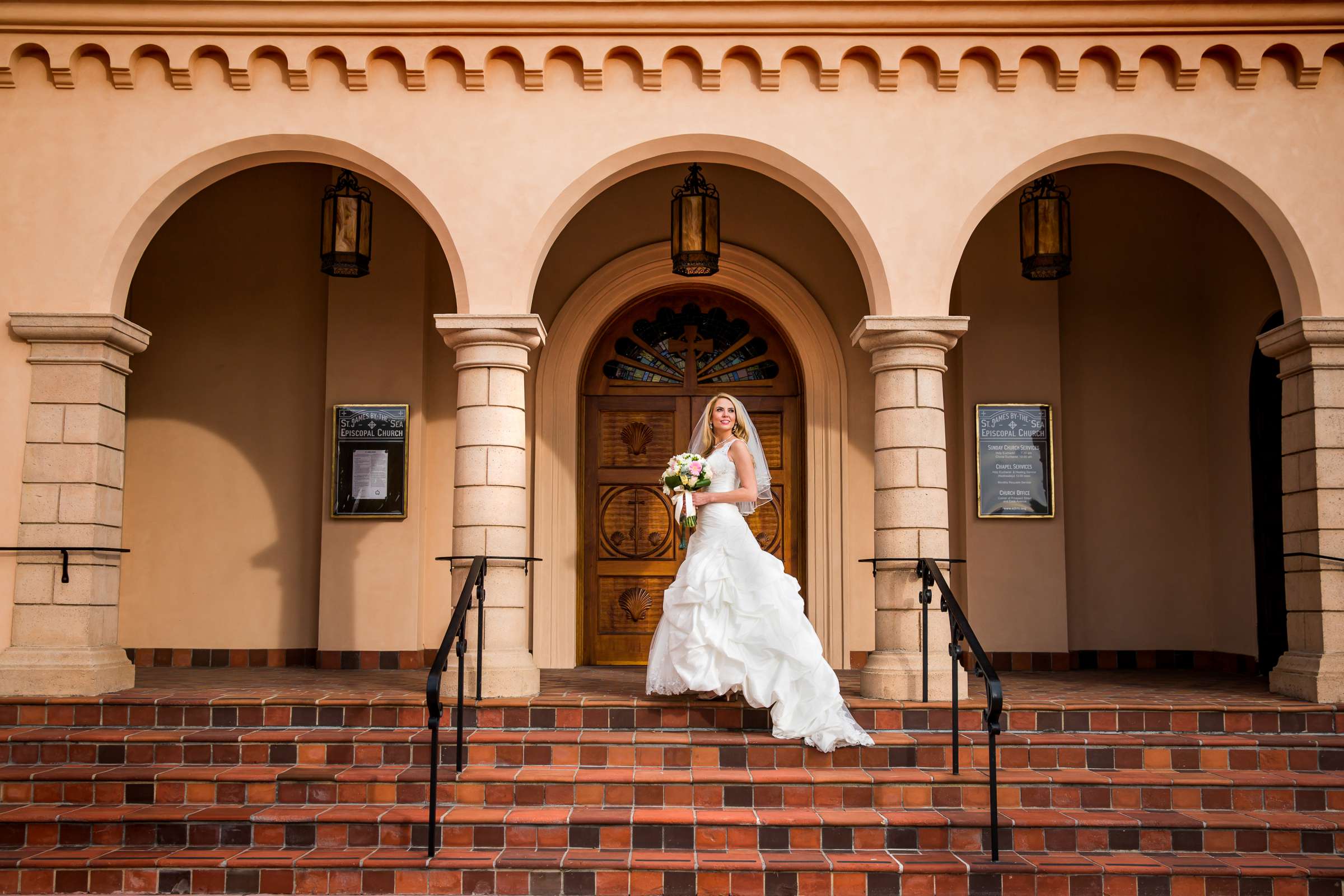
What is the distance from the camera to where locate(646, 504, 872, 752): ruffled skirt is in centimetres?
602

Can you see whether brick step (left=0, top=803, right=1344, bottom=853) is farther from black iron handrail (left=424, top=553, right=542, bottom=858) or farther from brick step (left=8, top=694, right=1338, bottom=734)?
brick step (left=8, top=694, right=1338, bottom=734)

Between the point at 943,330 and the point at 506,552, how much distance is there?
2.88m

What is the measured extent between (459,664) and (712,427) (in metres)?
2.13

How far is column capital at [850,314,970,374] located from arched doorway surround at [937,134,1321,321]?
0.68 feet

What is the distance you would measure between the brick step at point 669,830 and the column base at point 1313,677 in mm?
1063

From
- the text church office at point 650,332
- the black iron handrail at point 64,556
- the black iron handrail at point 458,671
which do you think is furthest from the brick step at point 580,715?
the black iron handrail at point 64,556

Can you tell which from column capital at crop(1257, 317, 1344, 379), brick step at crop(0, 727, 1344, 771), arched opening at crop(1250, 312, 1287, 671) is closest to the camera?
brick step at crop(0, 727, 1344, 771)

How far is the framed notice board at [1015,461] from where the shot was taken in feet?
28.0

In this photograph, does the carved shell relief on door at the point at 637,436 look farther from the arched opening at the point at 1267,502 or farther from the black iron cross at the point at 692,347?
the arched opening at the point at 1267,502

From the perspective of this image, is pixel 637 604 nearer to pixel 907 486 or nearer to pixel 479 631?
pixel 479 631

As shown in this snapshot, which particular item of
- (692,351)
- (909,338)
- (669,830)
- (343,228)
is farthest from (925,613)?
(343,228)

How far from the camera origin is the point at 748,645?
20.2 feet

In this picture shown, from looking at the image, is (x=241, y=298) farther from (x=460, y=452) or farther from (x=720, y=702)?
(x=720, y=702)

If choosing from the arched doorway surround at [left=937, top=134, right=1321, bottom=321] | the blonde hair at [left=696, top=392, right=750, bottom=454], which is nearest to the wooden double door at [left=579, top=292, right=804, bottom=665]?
the blonde hair at [left=696, top=392, right=750, bottom=454]
